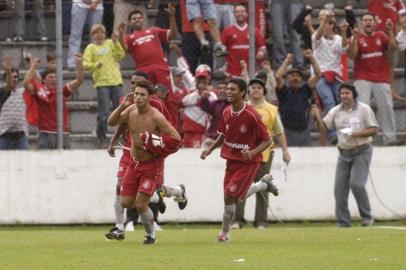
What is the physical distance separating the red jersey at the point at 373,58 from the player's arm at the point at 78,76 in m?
4.57

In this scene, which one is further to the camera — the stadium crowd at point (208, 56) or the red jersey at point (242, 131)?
the stadium crowd at point (208, 56)

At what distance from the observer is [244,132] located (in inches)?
594

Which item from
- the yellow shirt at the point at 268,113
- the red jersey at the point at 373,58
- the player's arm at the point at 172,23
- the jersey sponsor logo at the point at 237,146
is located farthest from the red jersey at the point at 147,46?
the jersey sponsor logo at the point at 237,146

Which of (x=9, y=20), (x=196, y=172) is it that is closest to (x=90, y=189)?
(x=196, y=172)

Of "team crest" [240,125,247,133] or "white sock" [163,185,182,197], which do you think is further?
"white sock" [163,185,182,197]

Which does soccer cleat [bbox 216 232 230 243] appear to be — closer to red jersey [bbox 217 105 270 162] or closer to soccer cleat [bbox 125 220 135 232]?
red jersey [bbox 217 105 270 162]

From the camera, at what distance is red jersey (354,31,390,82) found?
20609 mm

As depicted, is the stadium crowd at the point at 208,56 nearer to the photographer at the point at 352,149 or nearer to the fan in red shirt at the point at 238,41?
the fan in red shirt at the point at 238,41

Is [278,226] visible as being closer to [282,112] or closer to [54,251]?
[282,112]

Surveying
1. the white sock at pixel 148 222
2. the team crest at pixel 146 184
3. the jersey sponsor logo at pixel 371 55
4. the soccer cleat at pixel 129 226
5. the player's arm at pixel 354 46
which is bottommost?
the soccer cleat at pixel 129 226

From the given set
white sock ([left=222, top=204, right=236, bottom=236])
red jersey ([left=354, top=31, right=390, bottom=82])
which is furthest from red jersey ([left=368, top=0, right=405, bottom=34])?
white sock ([left=222, top=204, right=236, bottom=236])

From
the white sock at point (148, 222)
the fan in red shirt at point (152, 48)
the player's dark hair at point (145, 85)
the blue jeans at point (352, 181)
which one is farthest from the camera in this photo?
the fan in red shirt at point (152, 48)

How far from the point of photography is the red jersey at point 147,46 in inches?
790

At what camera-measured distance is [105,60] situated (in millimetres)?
19969
